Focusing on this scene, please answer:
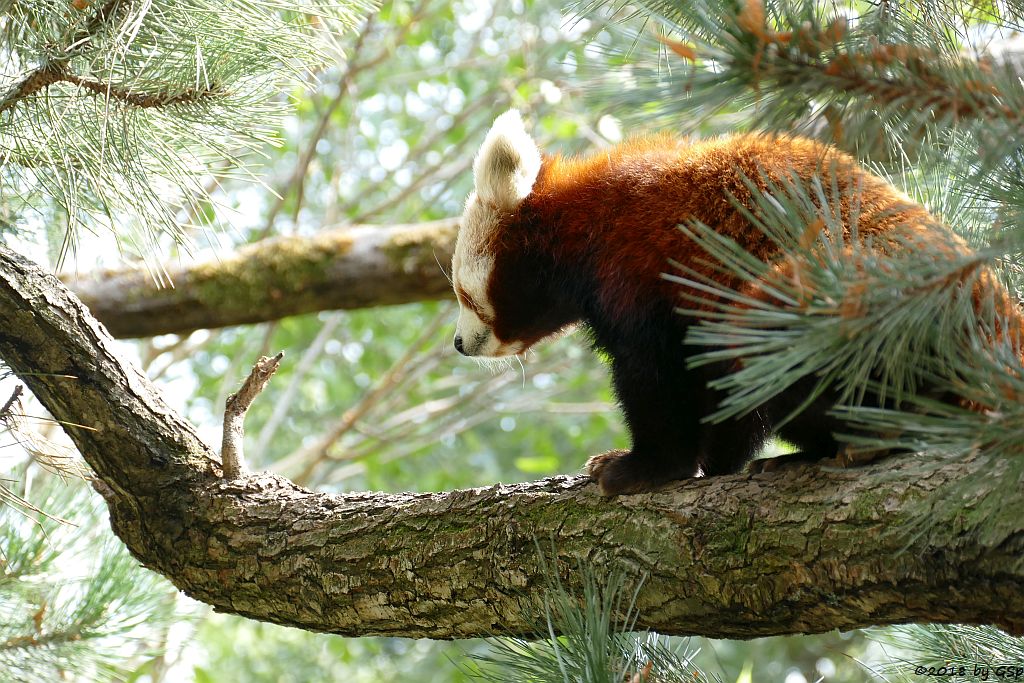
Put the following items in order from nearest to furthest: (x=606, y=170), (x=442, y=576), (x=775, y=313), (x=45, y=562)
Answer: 1. (x=775, y=313)
2. (x=442, y=576)
3. (x=606, y=170)
4. (x=45, y=562)

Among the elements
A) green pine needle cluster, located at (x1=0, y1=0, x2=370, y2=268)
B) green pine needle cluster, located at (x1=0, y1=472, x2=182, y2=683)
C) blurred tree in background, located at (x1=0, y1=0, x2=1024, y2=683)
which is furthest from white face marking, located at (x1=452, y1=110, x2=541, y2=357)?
green pine needle cluster, located at (x1=0, y1=472, x2=182, y2=683)

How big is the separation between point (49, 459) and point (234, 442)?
1.30 feet

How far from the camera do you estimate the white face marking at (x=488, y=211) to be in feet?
7.49

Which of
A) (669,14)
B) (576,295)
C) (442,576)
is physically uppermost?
(669,14)

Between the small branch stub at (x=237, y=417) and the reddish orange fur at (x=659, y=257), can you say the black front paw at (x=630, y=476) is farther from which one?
the small branch stub at (x=237, y=417)

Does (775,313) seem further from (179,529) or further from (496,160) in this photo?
(179,529)

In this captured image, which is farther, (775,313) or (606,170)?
(606,170)

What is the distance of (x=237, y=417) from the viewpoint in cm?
222

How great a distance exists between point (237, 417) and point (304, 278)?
1.76 meters

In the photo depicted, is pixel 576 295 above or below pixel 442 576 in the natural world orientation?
above

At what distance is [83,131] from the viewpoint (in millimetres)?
2021

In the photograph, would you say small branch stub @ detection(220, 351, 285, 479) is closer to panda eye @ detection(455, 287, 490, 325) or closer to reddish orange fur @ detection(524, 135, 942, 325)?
panda eye @ detection(455, 287, 490, 325)

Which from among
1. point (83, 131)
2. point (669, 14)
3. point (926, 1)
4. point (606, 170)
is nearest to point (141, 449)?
point (83, 131)

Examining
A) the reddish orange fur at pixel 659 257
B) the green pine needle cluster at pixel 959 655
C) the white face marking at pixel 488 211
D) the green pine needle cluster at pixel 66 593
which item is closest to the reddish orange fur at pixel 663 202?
the reddish orange fur at pixel 659 257
